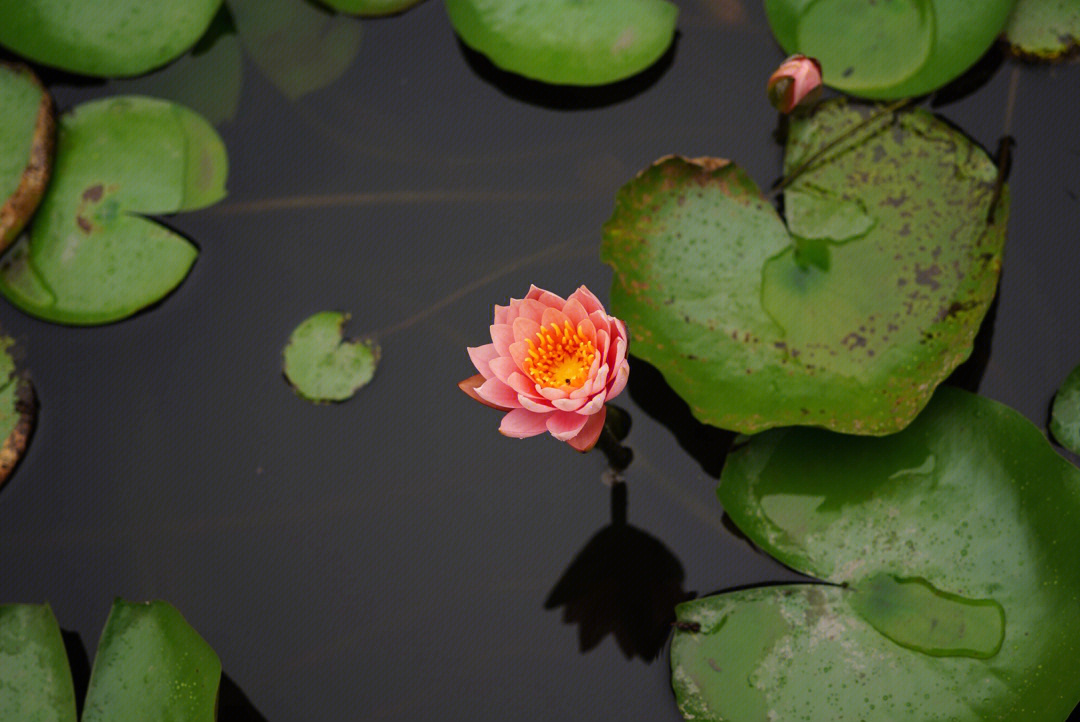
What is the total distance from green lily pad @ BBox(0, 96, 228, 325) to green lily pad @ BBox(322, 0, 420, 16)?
545 millimetres

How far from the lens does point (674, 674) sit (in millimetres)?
1531

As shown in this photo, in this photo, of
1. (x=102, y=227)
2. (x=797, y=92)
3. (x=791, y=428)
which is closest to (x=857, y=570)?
(x=791, y=428)

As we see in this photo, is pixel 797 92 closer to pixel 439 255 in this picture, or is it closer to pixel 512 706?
pixel 439 255

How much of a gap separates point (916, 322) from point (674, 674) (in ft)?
2.99

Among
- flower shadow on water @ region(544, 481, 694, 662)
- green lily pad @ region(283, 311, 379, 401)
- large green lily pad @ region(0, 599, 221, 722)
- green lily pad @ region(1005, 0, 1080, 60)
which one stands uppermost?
green lily pad @ region(1005, 0, 1080, 60)

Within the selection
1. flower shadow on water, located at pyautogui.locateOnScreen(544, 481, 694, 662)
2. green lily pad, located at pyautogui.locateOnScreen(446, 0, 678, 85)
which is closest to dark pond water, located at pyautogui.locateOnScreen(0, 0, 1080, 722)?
flower shadow on water, located at pyautogui.locateOnScreen(544, 481, 694, 662)

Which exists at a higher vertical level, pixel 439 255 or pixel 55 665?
pixel 439 255

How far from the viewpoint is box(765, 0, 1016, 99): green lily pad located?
1.71m

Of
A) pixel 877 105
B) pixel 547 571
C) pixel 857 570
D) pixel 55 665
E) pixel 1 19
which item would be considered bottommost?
pixel 55 665

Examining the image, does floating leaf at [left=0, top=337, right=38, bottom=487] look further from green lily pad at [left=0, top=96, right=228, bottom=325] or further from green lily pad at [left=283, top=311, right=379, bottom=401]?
green lily pad at [left=283, top=311, right=379, bottom=401]

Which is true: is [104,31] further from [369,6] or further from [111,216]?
[369,6]

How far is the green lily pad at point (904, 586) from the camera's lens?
1399 mm

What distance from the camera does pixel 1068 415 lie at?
62.8 inches

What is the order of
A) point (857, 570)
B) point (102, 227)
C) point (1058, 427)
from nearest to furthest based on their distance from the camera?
point (857, 570) → point (1058, 427) → point (102, 227)
